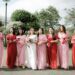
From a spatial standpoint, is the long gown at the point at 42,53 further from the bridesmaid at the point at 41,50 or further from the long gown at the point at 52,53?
the long gown at the point at 52,53

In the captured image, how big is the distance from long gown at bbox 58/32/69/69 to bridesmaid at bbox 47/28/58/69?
21cm

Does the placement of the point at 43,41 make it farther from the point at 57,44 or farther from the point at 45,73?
the point at 45,73

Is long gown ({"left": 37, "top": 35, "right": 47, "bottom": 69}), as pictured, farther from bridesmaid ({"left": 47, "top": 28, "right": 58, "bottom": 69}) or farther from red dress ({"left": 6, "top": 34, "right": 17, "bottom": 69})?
red dress ({"left": 6, "top": 34, "right": 17, "bottom": 69})

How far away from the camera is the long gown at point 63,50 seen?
1434cm

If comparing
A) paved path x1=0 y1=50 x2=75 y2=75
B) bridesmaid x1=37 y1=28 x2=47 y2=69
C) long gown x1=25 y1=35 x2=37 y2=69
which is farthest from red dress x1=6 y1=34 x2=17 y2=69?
bridesmaid x1=37 y1=28 x2=47 y2=69

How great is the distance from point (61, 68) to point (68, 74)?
1.40 meters

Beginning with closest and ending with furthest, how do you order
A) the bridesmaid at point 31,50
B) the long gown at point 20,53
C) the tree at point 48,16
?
the bridesmaid at point 31,50
the long gown at point 20,53
the tree at point 48,16

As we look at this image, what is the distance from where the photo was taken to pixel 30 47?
1445 cm

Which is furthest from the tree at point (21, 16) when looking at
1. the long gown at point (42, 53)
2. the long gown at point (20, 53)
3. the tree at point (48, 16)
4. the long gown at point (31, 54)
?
the long gown at point (42, 53)

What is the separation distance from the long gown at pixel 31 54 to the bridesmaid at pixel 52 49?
0.57 metres

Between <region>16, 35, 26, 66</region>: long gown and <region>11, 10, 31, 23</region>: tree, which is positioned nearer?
<region>16, 35, 26, 66</region>: long gown

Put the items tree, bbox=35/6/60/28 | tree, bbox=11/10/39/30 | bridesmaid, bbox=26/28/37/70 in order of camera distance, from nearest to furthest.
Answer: bridesmaid, bbox=26/28/37/70, tree, bbox=11/10/39/30, tree, bbox=35/6/60/28

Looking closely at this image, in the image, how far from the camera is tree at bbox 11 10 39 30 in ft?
142

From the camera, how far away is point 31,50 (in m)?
14.4
